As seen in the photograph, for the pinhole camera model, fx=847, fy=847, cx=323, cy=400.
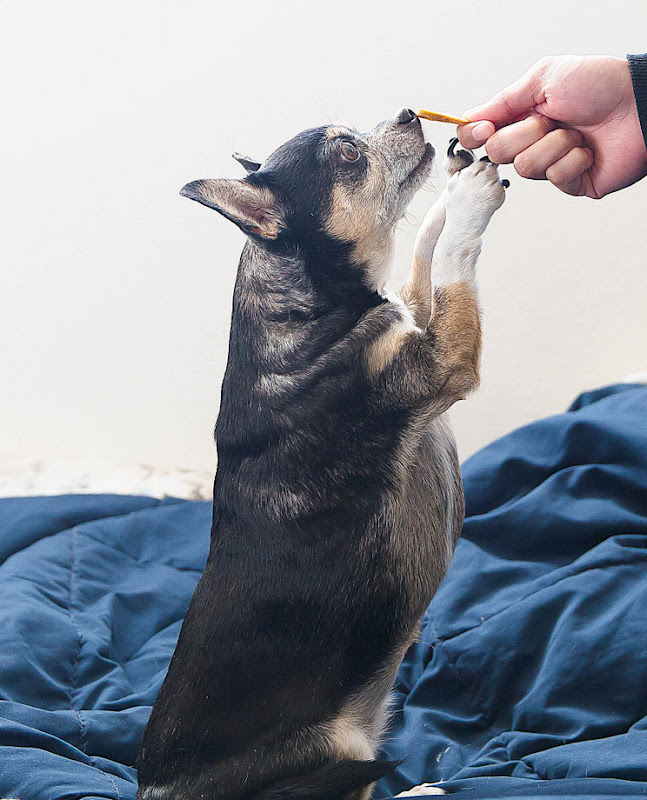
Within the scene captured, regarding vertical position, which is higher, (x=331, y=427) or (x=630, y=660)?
(x=331, y=427)

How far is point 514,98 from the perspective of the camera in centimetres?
145

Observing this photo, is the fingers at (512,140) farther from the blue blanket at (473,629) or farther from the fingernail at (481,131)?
the blue blanket at (473,629)

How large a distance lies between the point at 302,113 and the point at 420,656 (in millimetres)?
1950

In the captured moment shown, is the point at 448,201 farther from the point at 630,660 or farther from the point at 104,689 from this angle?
the point at 104,689

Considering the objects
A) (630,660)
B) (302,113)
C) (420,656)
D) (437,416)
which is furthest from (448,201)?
(302,113)

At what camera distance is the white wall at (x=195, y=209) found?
9.80 ft

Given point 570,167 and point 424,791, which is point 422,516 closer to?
point 424,791

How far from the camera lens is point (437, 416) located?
1.26 metres

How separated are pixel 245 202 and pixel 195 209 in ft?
6.19

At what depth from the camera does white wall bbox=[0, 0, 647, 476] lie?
2.99 meters

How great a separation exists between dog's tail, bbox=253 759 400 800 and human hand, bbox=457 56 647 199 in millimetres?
943

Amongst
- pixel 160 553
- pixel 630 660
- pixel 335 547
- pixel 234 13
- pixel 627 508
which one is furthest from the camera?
pixel 234 13

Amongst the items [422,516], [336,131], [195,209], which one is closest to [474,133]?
[336,131]

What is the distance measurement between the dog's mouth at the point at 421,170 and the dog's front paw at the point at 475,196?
0.15m
